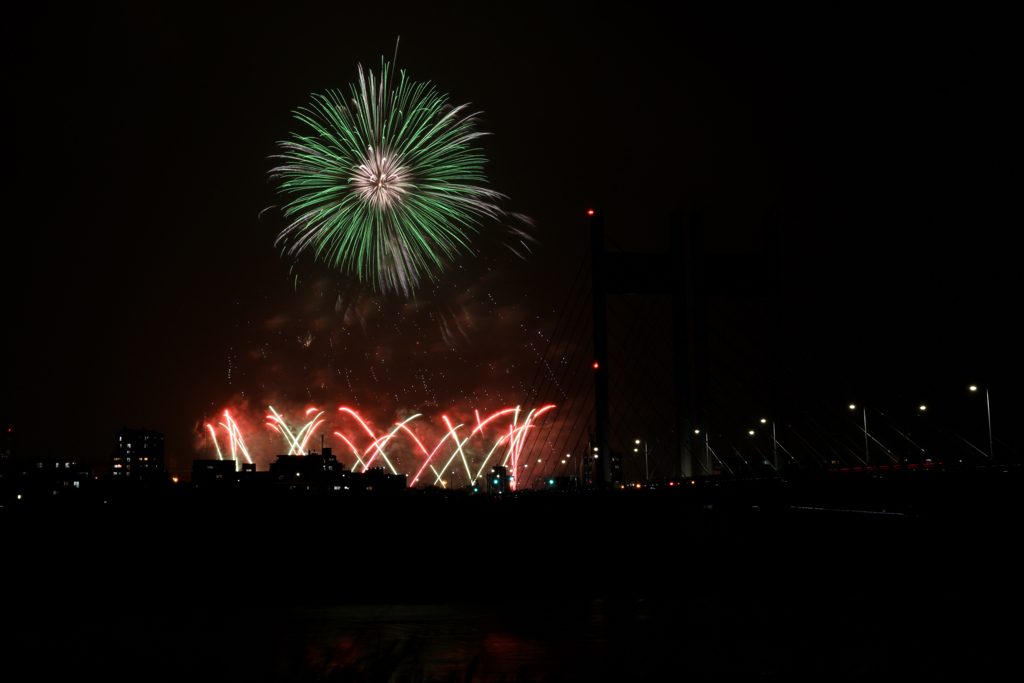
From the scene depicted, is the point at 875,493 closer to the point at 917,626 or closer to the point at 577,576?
the point at 917,626


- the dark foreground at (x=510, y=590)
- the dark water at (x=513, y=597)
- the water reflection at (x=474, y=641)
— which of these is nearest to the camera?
the water reflection at (x=474, y=641)

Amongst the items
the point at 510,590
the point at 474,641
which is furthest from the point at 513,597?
the point at 474,641

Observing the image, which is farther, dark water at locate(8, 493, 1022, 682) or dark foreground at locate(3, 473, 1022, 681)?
dark foreground at locate(3, 473, 1022, 681)

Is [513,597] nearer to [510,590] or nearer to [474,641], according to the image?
[510,590]

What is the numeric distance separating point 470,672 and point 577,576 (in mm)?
31836

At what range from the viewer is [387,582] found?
55500mm

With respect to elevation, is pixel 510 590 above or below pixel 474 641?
below

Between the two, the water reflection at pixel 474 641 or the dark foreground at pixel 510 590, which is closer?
the water reflection at pixel 474 641

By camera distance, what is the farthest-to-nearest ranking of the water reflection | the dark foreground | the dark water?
the dark foreground < the dark water < the water reflection

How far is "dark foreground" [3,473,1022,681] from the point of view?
28.4m

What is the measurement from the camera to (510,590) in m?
54.0

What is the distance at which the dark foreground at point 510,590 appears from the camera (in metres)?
28.4

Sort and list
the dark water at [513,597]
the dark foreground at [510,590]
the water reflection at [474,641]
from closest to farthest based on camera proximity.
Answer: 1. the water reflection at [474,641]
2. the dark water at [513,597]
3. the dark foreground at [510,590]

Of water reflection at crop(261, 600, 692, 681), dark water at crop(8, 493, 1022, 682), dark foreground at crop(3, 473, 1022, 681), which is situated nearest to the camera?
water reflection at crop(261, 600, 692, 681)
